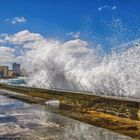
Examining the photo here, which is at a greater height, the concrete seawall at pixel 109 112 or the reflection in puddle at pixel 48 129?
the concrete seawall at pixel 109 112

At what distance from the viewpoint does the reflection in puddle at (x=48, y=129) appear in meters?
4.32

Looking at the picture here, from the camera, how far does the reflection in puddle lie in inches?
170

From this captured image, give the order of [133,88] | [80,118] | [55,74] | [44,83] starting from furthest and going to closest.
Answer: [44,83] < [55,74] < [133,88] < [80,118]

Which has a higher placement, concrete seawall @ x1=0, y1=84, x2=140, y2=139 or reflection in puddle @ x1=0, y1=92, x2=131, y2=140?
concrete seawall @ x1=0, y1=84, x2=140, y2=139

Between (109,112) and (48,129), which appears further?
(109,112)

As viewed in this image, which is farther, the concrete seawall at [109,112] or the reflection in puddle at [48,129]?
the concrete seawall at [109,112]

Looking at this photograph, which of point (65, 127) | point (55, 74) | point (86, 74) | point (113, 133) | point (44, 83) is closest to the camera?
point (113, 133)

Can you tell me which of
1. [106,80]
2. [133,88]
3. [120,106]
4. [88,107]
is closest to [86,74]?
[106,80]

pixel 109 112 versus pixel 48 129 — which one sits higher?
pixel 109 112

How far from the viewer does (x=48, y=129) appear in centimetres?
490

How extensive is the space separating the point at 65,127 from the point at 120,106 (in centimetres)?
Answer: 144

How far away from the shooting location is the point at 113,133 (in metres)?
4.61

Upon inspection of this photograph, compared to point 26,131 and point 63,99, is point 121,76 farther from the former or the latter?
point 26,131

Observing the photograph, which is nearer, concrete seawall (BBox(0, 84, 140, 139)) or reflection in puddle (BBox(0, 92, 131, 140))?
reflection in puddle (BBox(0, 92, 131, 140))
